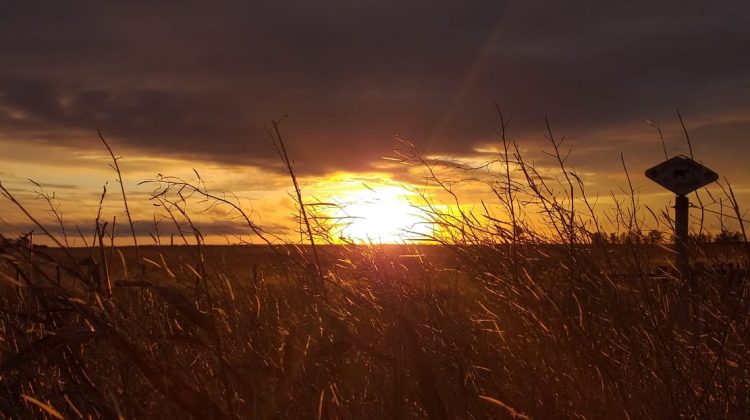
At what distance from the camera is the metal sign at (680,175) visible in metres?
7.89

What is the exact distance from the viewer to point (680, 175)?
26.7 feet

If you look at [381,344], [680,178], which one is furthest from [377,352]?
[680,178]

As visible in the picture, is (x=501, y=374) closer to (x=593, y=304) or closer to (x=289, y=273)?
(x=593, y=304)

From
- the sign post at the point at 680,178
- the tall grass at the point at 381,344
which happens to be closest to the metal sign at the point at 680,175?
the sign post at the point at 680,178

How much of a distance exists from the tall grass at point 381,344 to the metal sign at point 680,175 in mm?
4324

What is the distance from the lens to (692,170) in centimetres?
801

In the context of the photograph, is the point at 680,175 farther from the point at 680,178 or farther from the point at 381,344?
the point at 381,344

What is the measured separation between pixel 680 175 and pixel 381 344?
5.95m

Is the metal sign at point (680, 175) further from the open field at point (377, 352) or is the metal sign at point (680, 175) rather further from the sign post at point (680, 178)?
the open field at point (377, 352)

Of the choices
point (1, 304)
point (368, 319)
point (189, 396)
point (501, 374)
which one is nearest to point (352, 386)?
point (501, 374)

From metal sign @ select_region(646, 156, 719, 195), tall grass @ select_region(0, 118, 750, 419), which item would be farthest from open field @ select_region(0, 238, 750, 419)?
metal sign @ select_region(646, 156, 719, 195)

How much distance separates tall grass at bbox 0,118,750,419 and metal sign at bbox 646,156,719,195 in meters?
4.32

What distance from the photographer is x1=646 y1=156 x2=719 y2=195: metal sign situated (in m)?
7.89

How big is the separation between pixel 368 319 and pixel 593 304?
117 cm
